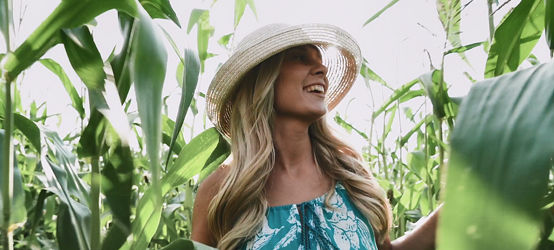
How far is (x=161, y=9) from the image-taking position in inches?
23.9

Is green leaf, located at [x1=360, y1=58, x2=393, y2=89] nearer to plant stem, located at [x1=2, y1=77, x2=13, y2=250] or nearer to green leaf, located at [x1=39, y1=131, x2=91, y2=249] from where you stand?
green leaf, located at [x1=39, y1=131, x2=91, y2=249]

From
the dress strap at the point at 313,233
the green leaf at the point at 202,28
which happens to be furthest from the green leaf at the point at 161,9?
the dress strap at the point at 313,233

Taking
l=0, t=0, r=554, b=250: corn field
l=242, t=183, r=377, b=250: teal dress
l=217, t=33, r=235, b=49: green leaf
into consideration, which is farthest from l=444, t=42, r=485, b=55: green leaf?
l=217, t=33, r=235, b=49: green leaf

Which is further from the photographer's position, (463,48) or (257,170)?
(257,170)

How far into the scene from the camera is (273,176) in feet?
3.81

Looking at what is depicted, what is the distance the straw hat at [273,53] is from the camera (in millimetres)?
1112

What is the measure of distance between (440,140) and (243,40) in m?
0.56

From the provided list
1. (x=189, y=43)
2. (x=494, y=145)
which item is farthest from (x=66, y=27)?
(x=494, y=145)

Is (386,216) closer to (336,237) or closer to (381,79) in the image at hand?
(336,237)

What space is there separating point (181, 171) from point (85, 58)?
1.16 feet

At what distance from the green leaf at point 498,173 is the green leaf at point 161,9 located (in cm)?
42

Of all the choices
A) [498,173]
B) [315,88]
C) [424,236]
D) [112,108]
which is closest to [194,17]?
[315,88]

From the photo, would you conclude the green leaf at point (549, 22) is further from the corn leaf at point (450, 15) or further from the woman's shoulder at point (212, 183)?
the woman's shoulder at point (212, 183)

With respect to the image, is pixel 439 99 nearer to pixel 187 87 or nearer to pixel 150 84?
pixel 187 87
